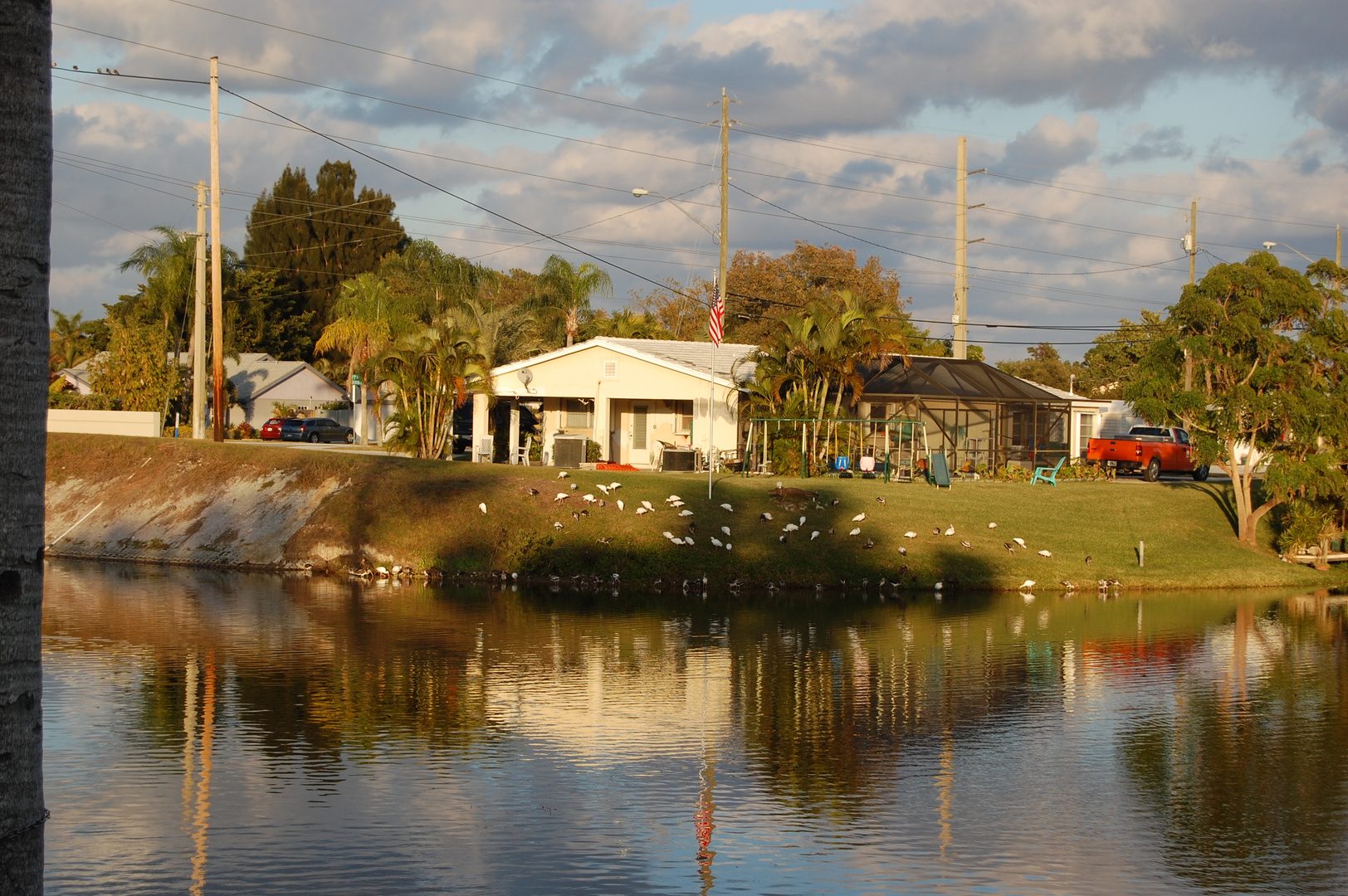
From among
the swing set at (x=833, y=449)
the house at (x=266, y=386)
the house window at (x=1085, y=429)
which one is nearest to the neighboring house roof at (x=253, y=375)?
the house at (x=266, y=386)

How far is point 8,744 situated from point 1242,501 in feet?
102

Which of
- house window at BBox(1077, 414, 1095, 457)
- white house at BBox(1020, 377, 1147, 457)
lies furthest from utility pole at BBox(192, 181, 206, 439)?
house window at BBox(1077, 414, 1095, 457)

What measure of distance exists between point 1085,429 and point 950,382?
16.6 metres

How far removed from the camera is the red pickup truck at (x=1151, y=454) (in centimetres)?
4100

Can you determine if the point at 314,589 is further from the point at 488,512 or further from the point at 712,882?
the point at 712,882

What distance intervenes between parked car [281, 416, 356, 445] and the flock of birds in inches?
1274

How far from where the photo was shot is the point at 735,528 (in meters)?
26.2

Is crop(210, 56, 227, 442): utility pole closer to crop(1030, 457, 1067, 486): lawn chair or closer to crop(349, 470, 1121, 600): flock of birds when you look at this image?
crop(349, 470, 1121, 600): flock of birds

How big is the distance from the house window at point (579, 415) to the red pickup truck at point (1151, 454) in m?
17.7

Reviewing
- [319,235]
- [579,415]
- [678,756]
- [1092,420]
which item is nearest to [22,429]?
[678,756]

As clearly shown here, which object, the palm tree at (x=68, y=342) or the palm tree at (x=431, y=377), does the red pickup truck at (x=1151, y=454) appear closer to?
the palm tree at (x=431, y=377)

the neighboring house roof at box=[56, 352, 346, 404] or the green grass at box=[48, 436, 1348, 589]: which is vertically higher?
the neighboring house roof at box=[56, 352, 346, 404]

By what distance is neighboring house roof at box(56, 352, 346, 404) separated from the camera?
6606 centimetres

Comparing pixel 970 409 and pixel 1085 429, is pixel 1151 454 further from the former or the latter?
pixel 1085 429
